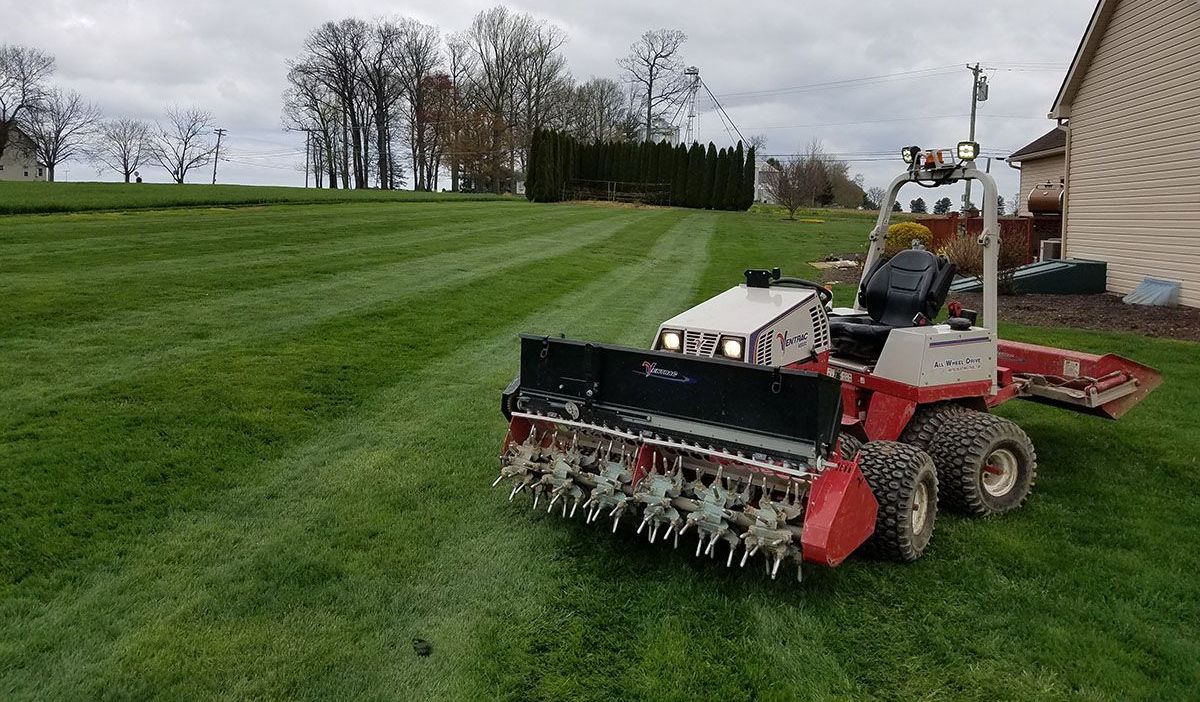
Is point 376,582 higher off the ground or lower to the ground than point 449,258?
lower

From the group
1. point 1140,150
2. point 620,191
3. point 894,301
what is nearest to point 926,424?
point 894,301

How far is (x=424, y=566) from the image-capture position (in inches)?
158

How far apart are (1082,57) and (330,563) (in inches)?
698

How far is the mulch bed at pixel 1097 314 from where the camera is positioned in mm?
11344

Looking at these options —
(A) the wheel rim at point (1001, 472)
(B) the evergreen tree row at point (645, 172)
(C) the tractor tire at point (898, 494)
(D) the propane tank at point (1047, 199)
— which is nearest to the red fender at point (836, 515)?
(C) the tractor tire at point (898, 494)

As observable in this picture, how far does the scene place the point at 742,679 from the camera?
315 centimetres

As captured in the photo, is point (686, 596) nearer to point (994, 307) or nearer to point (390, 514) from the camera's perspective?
point (390, 514)

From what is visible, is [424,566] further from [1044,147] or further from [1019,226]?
[1044,147]

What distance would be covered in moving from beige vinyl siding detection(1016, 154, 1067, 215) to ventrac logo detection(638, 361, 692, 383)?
24933 mm

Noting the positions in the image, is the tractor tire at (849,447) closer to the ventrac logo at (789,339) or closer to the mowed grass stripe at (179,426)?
the ventrac logo at (789,339)

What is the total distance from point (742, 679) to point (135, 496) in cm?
369

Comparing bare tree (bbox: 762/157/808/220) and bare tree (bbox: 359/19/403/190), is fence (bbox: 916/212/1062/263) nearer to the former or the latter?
bare tree (bbox: 762/157/808/220)

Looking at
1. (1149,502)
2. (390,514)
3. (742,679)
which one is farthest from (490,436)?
(1149,502)

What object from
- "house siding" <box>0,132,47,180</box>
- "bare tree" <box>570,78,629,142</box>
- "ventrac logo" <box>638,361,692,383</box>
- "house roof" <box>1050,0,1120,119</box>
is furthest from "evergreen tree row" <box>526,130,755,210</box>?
"house siding" <box>0,132,47,180</box>
